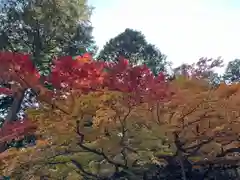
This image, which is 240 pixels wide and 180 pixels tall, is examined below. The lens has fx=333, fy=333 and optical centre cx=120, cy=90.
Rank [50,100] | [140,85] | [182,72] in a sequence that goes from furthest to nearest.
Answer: [182,72] → [50,100] → [140,85]

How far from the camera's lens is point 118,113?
3.43 meters

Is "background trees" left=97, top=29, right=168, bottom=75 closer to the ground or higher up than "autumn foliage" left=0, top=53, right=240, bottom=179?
higher up

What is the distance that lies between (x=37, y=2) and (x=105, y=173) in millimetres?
7175

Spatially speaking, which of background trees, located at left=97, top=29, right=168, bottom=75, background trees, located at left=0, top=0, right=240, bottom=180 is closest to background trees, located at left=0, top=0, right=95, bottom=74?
background trees, located at left=97, top=29, right=168, bottom=75

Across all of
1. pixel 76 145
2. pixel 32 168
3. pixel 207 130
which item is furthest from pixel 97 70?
pixel 32 168

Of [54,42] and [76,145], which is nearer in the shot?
[76,145]

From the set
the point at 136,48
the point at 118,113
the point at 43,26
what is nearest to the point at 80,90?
the point at 118,113

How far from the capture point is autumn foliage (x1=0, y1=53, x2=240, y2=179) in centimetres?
325

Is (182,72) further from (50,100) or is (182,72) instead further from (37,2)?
(37,2)

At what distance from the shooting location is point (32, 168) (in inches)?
163

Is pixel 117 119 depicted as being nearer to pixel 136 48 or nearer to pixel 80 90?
pixel 80 90

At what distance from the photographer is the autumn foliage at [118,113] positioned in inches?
128

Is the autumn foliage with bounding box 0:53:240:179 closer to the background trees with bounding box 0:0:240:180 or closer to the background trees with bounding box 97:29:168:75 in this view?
the background trees with bounding box 0:0:240:180

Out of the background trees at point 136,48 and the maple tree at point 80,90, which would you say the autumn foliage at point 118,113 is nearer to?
the maple tree at point 80,90
